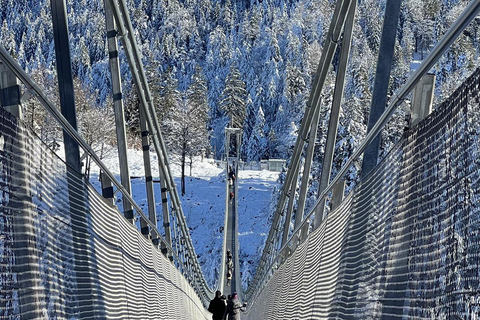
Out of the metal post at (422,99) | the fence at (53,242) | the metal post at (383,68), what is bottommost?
the fence at (53,242)

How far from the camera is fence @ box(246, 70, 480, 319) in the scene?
1151 millimetres

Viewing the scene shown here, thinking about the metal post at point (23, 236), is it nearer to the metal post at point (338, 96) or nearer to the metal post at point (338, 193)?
the metal post at point (338, 193)

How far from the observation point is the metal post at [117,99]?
4.30 m

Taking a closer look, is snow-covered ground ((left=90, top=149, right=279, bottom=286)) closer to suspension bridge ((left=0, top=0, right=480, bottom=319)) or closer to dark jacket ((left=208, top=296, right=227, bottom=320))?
dark jacket ((left=208, top=296, right=227, bottom=320))

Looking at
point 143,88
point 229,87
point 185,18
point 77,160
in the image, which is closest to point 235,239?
point 143,88

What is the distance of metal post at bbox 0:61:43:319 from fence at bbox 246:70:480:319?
93 centimetres

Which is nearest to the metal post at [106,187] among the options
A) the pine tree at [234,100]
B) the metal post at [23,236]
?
the metal post at [23,236]

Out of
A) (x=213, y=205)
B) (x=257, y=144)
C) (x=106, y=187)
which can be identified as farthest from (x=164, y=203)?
(x=257, y=144)

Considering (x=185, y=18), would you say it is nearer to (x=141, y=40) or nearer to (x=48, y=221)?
(x=141, y=40)

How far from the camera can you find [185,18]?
9525cm

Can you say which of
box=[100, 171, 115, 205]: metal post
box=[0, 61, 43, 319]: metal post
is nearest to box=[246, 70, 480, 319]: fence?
box=[0, 61, 43, 319]: metal post

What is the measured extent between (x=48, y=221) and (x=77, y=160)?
1.18 metres

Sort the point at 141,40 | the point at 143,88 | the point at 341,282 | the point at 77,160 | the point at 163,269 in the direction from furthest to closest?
the point at 141,40 < the point at 143,88 < the point at 163,269 < the point at 77,160 < the point at 341,282

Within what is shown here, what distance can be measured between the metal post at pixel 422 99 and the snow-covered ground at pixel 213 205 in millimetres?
26728
